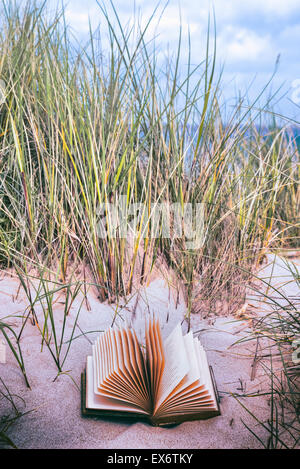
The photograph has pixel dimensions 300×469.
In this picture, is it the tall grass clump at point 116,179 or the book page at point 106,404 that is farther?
the tall grass clump at point 116,179

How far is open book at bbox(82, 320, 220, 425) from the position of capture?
1004 millimetres

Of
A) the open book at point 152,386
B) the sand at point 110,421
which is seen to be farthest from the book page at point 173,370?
the sand at point 110,421

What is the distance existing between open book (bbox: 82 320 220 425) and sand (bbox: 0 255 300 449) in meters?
0.04

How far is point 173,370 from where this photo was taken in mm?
1018

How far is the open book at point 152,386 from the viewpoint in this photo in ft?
3.29

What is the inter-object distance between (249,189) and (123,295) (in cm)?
94

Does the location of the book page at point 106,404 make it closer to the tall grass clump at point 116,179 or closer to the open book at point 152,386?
the open book at point 152,386

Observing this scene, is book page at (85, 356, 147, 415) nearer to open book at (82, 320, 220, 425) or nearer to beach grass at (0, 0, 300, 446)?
open book at (82, 320, 220, 425)

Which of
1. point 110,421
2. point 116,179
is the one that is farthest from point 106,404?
point 116,179

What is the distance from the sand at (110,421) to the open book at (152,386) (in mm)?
45

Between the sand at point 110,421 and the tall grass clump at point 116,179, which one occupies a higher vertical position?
the tall grass clump at point 116,179

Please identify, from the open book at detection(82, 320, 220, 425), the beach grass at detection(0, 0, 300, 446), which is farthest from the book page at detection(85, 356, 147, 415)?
the beach grass at detection(0, 0, 300, 446)

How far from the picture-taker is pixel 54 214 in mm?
1665

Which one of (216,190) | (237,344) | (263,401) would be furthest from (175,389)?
(216,190)
